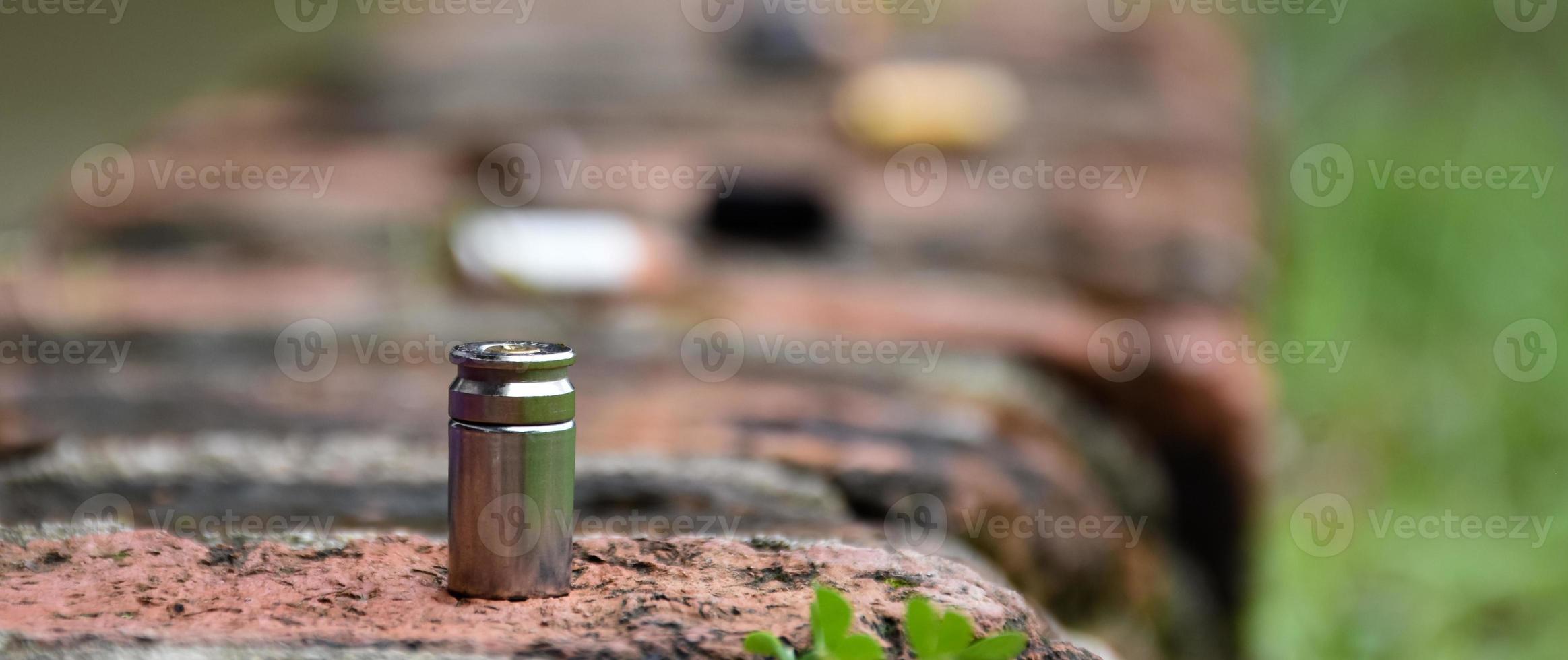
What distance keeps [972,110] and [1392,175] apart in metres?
1.90

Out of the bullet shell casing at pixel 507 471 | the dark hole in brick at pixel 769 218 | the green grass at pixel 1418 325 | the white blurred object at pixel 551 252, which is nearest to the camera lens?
the bullet shell casing at pixel 507 471

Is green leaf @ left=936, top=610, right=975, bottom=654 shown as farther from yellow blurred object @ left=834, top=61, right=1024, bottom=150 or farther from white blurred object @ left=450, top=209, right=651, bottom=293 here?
yellow blurred object @ left=834, top=61, right=1024, bottom=150

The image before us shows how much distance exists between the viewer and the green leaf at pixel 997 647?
765mm

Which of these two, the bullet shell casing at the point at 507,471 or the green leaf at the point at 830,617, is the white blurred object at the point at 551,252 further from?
the green leaf at the point at 830,617

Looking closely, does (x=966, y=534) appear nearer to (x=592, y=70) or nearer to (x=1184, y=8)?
(x=592, y=70)

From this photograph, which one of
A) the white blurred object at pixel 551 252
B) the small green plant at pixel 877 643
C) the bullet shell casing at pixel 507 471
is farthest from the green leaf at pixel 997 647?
the white blurred object at pixel 551 252

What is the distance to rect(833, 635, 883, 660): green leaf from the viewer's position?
76 cm

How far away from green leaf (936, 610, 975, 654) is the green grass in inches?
54.2

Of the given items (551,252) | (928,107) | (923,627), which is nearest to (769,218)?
(551,252)


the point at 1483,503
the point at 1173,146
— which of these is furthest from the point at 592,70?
the point at 1483,503

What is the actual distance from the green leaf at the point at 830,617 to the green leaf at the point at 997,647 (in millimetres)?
68

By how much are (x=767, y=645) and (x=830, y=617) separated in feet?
0.12

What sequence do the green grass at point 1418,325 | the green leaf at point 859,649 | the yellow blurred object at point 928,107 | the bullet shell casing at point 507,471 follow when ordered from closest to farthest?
the green leaf at point 859,649
the bullet shell casing at point 507,471
the green grass at point 1418,325
the yellow blurred object at point 928,107

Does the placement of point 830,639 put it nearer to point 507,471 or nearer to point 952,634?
point 952,634
